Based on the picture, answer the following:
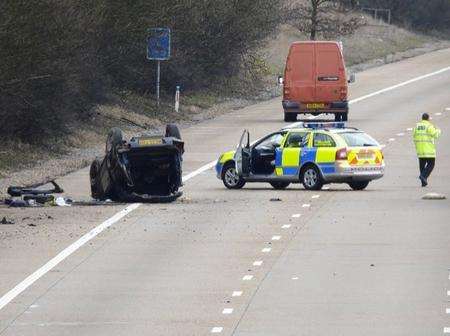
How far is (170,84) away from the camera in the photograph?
60.3 metres

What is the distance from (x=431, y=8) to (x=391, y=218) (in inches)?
3090

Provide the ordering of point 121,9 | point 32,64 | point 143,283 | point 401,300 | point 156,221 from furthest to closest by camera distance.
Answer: point 121,9 < point 32,64 < point 156,221 < point 143,283 < point 401,300

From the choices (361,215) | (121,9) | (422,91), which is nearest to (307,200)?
(361,215)

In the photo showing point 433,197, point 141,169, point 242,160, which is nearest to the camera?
point 141,169

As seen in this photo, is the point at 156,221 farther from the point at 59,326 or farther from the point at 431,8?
the point at 431,8

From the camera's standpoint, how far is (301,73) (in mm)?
53000

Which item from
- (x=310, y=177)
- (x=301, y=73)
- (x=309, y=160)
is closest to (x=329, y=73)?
(x=301, y=73)

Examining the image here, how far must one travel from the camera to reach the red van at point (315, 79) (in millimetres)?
52750

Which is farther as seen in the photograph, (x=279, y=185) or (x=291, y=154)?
(x=279, y=185)

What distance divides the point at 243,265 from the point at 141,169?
927cm

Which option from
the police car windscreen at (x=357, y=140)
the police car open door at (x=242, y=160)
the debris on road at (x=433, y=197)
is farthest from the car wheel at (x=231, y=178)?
the debris on road at (x=433, y=197)

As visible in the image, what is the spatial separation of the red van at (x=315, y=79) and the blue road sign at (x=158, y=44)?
3.94 meters

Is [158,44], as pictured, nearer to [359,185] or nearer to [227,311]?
[359,185]

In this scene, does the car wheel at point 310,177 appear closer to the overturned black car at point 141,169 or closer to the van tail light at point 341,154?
the van tail light at point 341,154
